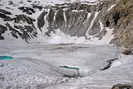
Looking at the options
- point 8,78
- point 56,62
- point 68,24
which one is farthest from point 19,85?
point 68,24

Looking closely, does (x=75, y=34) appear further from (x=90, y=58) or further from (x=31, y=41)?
(x=90, y=58)

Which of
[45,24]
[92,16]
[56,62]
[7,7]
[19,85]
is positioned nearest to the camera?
[19,85]

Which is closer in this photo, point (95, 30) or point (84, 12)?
point (95, 30)

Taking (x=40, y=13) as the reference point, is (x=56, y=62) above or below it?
below

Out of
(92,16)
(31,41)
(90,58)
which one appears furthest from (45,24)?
(90,58)

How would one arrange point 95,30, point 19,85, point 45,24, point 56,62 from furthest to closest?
point 45,24
point 95,30
point 56,62
point 19,85

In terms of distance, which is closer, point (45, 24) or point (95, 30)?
point (95, 30)

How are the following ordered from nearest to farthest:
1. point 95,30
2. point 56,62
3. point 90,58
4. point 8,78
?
point 8,78 → point 56,62 → point 90,58 → point 95,30

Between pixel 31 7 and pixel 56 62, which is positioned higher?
pixel 31 7

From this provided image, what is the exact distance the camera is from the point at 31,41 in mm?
Result: 95875

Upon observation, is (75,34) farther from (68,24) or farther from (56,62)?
(56,62)

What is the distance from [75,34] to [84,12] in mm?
13584

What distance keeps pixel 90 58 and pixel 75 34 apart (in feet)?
133

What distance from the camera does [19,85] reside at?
97.2ft
